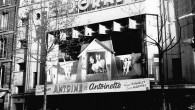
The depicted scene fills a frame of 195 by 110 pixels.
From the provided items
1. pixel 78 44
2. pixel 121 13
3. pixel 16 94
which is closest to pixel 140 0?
pixel 121 13

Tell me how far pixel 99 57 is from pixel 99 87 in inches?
111

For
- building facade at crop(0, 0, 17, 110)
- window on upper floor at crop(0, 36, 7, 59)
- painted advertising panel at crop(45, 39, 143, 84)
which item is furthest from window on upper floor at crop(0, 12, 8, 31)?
painted advertising panel at crop(45, 39, 143, 84)

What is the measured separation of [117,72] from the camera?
24.1 metres

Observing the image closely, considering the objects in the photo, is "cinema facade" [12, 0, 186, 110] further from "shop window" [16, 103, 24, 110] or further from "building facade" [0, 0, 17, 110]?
"building facade" [0, 0, 17, 110]

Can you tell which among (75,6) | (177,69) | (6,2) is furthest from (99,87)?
(6,2)

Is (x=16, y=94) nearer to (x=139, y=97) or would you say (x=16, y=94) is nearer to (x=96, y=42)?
(x=96, y=42)

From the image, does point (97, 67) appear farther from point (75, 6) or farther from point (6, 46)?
point (6, 46)

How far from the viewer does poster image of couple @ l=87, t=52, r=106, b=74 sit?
81.2ft

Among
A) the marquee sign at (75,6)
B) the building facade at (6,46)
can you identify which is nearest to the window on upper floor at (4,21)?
the building facade at (6,46)

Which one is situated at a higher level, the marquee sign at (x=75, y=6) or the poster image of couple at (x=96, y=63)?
the marquee sign at (x=75, y=6)

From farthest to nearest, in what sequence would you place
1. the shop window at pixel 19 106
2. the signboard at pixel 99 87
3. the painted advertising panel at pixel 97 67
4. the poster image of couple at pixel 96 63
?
the shop window at pixel 19 106 < the poster image of couple at pixel 96 63 < the painted advertising panel at pixel 97 67 < the signboard at pixel 99 87

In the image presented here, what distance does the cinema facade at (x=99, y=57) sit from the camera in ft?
75.4

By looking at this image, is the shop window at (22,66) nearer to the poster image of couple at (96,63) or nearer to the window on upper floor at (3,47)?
the window on upper floor at (3,47)

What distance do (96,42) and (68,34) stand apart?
9.45 feet
